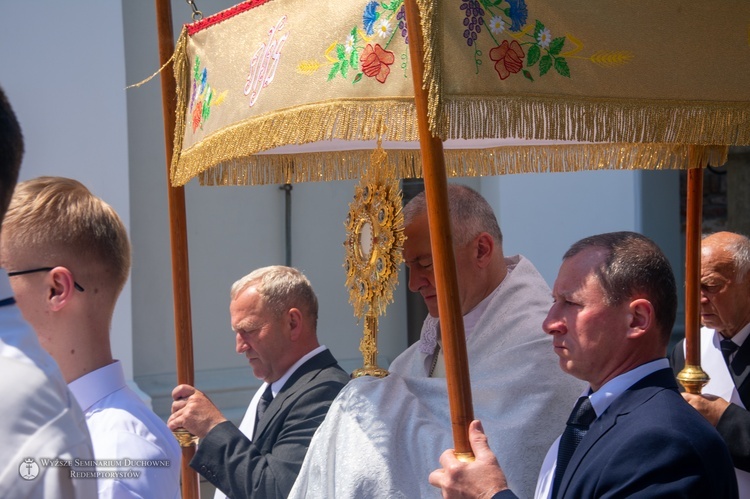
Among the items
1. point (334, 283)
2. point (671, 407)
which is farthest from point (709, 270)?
point (334, 283)

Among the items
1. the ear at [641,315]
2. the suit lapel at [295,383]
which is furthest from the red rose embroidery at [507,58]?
the suit lapel at [295,383]

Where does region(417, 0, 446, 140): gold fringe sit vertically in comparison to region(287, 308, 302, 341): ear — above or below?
above

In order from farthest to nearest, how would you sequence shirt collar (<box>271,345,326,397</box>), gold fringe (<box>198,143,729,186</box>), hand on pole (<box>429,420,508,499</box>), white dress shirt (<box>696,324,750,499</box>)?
white dress shirt (<box>696,324,750,499</box>)
shirt collar (<box>271,345,326,397</box>)
gold fringe (<box>198,143,729,186</box>)
hand on pole (<box>429,420,508,499</box>)

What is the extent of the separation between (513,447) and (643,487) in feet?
1.82

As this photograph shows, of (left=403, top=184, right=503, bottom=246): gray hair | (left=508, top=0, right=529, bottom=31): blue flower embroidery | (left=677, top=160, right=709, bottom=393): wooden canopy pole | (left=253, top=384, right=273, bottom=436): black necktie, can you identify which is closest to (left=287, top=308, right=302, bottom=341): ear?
(left=253, top=384, right=273, bottom=436): black necktie

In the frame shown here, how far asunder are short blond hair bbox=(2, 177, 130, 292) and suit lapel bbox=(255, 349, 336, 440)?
47.4 inches

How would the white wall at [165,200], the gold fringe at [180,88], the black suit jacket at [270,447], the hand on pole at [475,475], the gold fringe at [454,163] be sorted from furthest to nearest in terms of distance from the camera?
the white wall at [165,200], the gold fringe at [454,163], the black suit jacket at [270,447], the gold fringe at [180,88], the hand on pole at [475,475]

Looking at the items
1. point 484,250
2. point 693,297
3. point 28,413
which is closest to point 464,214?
point 484,250

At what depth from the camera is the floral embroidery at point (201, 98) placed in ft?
8.29

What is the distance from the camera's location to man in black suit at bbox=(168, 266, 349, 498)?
282 cm

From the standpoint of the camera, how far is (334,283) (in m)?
5.79

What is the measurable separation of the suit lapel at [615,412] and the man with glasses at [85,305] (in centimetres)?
78

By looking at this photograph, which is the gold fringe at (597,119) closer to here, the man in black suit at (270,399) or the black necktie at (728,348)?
the man in black suit at (270,399)

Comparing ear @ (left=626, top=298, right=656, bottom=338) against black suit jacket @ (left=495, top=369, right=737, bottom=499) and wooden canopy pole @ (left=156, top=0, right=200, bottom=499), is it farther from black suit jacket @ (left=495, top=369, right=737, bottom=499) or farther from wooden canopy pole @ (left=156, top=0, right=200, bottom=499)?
wooden canopy pole @ (left=156, top=0, right=200, bottom=499)
